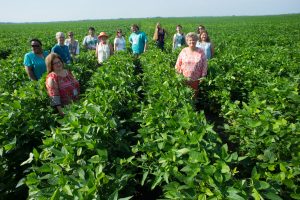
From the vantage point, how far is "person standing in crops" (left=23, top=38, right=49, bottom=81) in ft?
18.2

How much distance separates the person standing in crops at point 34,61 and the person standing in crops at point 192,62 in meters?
2.73

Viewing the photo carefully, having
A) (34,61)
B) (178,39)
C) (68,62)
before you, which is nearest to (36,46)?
(34,61)

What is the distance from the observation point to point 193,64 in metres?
5.59

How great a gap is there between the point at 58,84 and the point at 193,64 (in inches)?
103

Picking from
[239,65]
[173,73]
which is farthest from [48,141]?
[239,65]

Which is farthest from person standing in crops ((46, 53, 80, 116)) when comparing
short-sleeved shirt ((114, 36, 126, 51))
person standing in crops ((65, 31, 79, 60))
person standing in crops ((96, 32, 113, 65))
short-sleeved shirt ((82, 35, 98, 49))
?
short-sleeved shirt ((82, 35, 98, 49))

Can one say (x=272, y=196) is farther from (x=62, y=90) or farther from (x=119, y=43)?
(x=119, y=43)

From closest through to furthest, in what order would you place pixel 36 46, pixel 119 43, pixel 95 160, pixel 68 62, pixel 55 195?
pixel 55 195 < pixel 95 160 < pixel 36 46 < pixel 68 62 < pixel 119 43

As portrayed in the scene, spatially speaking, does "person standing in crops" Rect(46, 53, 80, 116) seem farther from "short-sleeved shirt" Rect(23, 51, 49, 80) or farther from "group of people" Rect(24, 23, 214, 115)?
"short-sleeved shirt" Rect(23, 51, 49, 80)

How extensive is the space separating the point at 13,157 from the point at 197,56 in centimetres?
364

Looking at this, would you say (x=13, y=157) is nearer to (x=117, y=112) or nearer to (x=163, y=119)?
→ (x=117, y=112)

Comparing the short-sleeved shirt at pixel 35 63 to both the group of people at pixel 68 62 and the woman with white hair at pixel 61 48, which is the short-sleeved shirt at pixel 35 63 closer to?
the group of people at pixel 68 62

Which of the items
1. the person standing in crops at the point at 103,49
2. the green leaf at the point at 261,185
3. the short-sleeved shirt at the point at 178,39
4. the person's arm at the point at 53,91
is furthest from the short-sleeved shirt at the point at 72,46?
the green leaf at the point at 261,185

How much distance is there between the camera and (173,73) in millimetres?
5527
